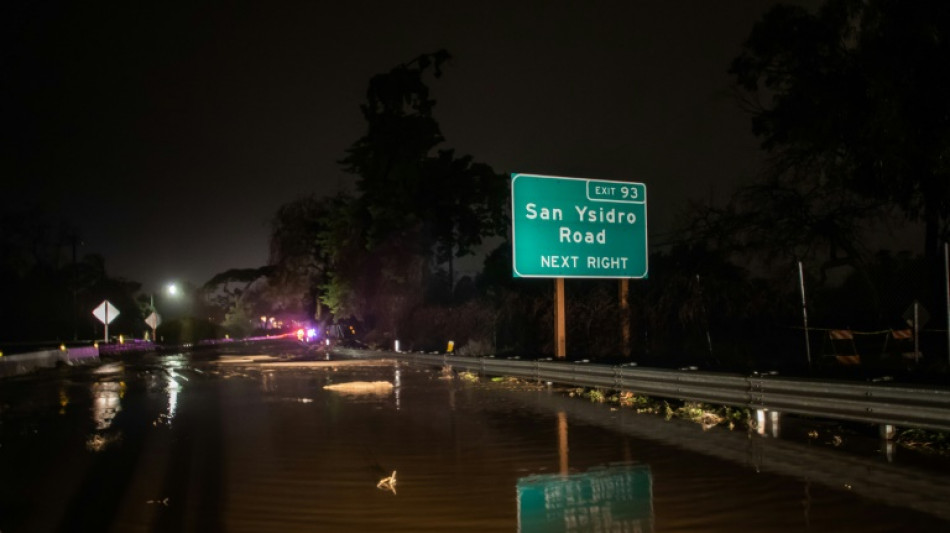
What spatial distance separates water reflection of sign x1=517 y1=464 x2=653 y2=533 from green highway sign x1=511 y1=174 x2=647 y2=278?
42.0ft

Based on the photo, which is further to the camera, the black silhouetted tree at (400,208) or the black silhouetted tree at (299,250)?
the black silhouetted tree at (299,250)

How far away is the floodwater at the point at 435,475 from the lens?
7.27 metres

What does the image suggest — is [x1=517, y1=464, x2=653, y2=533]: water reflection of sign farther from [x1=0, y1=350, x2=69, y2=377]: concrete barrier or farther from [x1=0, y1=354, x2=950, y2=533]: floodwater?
[x1=0, y1=350, x2=69, y2=377]: concrete barrier

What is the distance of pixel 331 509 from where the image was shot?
304 inches

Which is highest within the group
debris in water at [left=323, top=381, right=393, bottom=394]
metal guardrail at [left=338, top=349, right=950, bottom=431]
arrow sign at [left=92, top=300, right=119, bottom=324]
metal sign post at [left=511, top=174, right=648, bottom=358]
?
metal sign post at [left=511, top=174, right=648, bottom=358]

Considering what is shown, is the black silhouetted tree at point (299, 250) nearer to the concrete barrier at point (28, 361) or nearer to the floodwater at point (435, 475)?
the concrete barrier at point (28, 361)

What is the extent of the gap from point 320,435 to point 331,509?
16.1ft

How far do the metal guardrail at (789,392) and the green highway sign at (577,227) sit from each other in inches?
133

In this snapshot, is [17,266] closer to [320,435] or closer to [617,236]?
[617,236]

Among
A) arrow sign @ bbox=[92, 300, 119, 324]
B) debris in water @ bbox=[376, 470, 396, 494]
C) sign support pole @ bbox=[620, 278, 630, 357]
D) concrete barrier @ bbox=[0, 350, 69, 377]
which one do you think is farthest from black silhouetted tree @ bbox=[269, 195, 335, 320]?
debris in water @ bbox=[376, 470, 396, 494]

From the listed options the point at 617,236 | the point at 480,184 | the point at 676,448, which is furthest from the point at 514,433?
the point at 480,184

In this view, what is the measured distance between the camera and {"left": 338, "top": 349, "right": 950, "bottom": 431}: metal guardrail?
10.0 meters

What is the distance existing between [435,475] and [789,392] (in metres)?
5.68

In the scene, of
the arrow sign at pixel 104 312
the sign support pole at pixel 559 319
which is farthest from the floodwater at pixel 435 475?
the arrow sign at pixel 104 312
